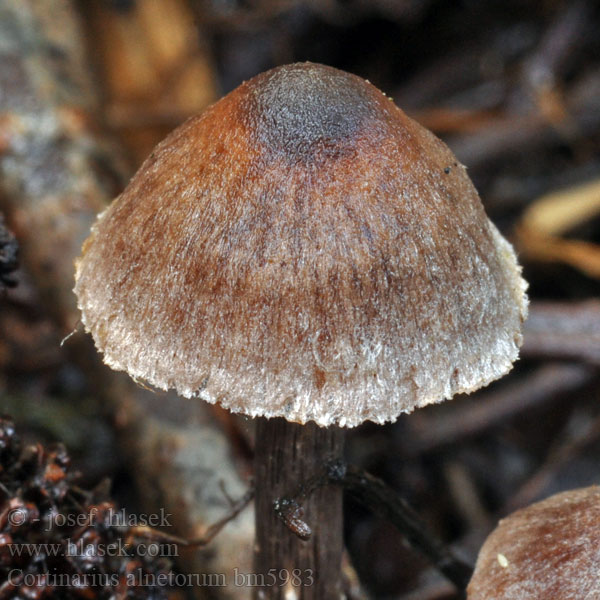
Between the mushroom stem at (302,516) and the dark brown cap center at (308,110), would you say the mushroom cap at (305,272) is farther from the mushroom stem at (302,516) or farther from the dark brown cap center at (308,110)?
the mushroom stem at (302,516)

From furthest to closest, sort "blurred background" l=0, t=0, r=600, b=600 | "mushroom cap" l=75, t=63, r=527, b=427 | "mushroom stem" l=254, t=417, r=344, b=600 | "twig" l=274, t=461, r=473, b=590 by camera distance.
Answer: "blurred background" l=0, t=0, r=600, b=600 < "mushroom stem" l=254, t=417, r=344, b=600 < "twig" l=274, t=461, r=473, b=590 < "mushroom cap" l=75, t=63, r=527, b=427

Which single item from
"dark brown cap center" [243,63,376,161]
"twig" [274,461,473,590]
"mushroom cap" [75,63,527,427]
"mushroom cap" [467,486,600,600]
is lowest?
"mushroom cap" [467,486,600,600]

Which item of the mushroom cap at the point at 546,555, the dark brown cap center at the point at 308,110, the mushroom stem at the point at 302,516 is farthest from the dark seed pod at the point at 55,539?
the dark brown cap center at the point at 308,110

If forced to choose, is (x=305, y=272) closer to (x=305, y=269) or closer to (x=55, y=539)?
(x=305, y=269)

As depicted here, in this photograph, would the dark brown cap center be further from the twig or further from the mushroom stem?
the twig

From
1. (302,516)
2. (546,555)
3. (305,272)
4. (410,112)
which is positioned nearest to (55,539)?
(302,516)

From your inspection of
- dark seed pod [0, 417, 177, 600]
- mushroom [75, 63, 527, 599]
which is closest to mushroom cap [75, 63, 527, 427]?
mushroom [75, 63, 527, 599]

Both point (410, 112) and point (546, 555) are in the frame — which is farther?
point (410, 112)
